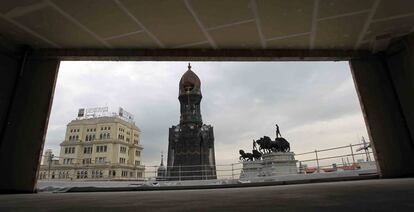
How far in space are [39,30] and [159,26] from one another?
2.10m

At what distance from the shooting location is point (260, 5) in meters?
3.83

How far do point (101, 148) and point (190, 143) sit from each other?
3762 cm

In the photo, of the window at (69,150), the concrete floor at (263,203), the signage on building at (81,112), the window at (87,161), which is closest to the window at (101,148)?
the window at (87,161)

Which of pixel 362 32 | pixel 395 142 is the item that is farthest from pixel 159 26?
pixel 395 142

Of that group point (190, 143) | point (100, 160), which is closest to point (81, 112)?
point (100, 160)

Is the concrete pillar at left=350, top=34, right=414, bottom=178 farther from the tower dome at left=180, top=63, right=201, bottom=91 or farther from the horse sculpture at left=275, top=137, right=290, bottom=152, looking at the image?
the tower dome at left=180, top=63, right=201, bottom=91

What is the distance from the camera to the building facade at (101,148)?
5478cm

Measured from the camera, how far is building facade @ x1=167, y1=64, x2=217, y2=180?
28.9m

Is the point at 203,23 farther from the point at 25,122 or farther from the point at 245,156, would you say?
the point at 245,156

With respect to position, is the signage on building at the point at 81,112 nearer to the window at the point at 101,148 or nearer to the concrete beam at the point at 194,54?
the window at the point at 101,148

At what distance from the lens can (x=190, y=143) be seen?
3006 cm

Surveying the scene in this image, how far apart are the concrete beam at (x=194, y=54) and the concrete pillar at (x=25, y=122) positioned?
39 cm

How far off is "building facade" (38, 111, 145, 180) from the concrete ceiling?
53844mm

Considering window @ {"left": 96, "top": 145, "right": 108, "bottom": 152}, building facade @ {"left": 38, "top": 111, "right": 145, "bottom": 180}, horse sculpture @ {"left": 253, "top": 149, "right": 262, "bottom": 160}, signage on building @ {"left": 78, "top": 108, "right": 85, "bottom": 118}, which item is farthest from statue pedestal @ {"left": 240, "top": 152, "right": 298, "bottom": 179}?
signage on building @ {"left": 78, "top": 108, "right": 85, "bottom": 118}
